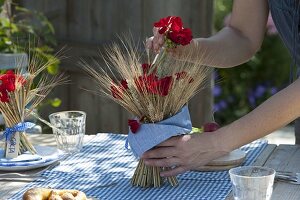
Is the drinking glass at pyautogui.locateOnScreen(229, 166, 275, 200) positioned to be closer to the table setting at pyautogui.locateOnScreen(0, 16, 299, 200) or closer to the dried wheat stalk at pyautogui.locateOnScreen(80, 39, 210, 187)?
the table setting at pyautogui.locateOnScreen(0, 16, 299, 200)

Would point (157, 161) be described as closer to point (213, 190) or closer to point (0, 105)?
point (213, 190)

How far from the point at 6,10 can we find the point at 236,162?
91.0 inches

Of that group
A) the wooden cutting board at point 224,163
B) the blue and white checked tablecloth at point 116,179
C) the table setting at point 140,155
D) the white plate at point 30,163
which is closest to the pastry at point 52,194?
the table setting at point 140,155

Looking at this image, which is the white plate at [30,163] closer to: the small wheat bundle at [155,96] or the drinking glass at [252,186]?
the small wheat bundle at [155,96]

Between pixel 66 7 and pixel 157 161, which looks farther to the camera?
pixel 66 7

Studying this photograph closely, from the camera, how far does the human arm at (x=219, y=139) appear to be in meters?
2.46

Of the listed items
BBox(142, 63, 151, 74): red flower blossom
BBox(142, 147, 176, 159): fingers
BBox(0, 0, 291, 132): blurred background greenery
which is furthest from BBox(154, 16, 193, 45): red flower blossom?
BBox(0, 0, 291, 132): blurred background greenery

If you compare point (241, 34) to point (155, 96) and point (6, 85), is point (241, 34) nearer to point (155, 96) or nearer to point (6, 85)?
point (155, 96)

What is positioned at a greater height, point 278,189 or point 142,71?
point 142,71

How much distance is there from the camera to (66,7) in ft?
17.6

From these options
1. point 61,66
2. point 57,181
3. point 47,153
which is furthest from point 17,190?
point 61,66

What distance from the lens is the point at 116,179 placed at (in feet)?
8.42

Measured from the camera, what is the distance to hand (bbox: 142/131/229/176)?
246 centimetres

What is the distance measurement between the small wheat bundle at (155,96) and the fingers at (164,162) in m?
0.04
